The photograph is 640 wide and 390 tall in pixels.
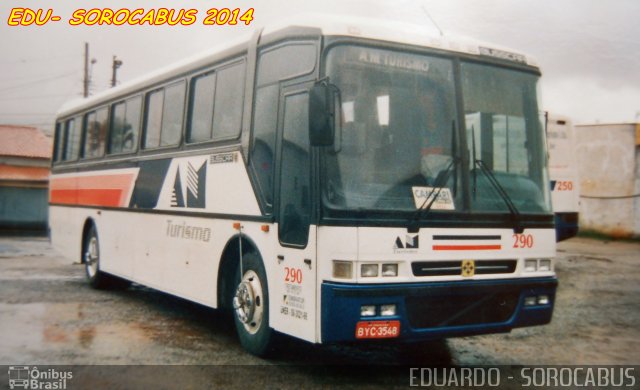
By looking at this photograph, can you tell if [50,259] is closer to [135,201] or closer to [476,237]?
[135,201]

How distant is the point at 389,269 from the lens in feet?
19.5

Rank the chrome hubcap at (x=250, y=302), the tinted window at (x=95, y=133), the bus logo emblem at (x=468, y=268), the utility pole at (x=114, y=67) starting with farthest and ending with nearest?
the utility pole at (x=114, y=67), the tinted window at (x=95, y=133), the chrome hubcap at (x=250, y=302), the bus logo emblem at (x=468, y=268)

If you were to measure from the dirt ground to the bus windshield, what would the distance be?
1656 millimetres

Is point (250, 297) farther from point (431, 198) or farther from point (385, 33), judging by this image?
point (385, 33)

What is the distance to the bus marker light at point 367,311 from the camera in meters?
5.84

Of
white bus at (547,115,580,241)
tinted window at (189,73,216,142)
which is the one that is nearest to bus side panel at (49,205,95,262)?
tinted window at (189,73,216,142)

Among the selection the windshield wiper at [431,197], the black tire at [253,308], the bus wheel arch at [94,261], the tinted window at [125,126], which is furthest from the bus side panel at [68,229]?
the windshield wiper at [431,197]

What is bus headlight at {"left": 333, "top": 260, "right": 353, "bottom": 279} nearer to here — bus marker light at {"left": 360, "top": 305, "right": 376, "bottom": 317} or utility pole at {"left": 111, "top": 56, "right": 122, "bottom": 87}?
bus marker light at {"left": 360, "top": 305, "right": 376, "bottom": 317}

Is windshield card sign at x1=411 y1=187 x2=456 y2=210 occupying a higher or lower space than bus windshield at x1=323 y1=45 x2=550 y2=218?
lower

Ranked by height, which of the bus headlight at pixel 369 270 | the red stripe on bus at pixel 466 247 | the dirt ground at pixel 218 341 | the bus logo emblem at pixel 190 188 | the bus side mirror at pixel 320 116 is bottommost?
the dirt ground at pixel 218 341

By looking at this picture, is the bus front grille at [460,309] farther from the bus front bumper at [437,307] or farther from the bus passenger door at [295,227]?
the bus passenger door at [295,227]

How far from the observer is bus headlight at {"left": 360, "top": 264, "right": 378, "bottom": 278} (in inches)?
231

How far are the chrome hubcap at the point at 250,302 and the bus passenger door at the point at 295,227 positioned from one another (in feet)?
1.30

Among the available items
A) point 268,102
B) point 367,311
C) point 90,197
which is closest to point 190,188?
point 268,102
